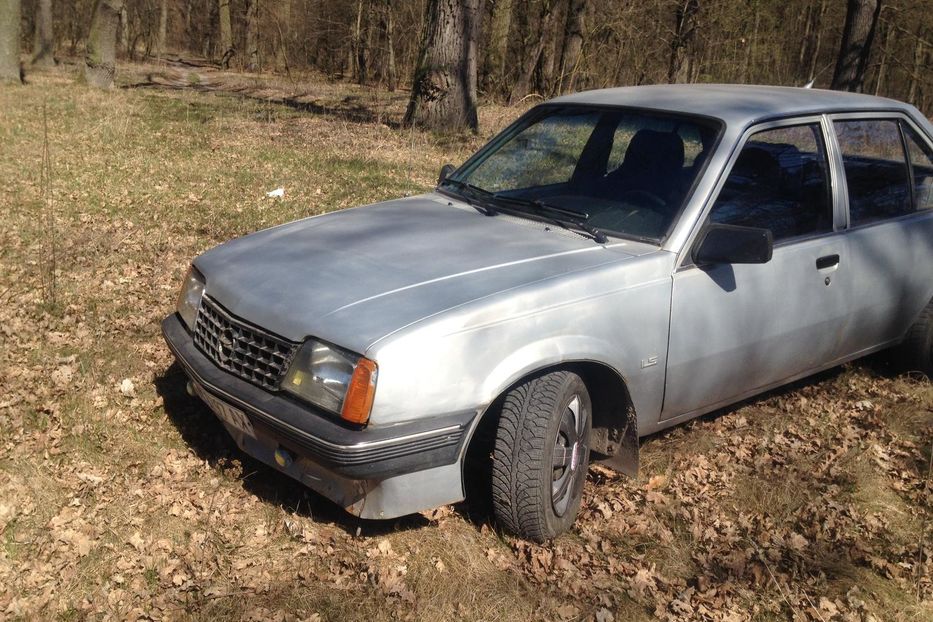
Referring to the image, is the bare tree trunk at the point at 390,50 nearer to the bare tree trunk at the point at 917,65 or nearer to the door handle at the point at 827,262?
the bare tree trunk at the point at 917,65

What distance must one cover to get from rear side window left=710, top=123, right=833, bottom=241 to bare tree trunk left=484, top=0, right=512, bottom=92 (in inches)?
681

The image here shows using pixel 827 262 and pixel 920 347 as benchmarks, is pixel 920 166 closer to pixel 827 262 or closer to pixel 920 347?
pixel 920 347

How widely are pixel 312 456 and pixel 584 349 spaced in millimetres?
1137

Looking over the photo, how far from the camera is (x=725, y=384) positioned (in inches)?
164

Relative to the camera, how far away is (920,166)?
201 inches

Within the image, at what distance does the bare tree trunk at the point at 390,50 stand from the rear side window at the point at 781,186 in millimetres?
20212

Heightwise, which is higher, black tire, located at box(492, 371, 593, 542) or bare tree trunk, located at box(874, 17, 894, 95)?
bare tree trunk, located at box(874, 17, 894, 95)

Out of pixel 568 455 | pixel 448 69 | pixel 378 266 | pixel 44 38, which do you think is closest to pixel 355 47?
pixel 44 38

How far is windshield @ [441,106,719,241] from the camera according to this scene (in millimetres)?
4012

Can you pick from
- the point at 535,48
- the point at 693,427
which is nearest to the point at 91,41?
the point at 535,48

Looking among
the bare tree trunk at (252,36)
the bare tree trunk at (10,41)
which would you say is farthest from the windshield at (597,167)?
the bare tree trunk at (252,36)

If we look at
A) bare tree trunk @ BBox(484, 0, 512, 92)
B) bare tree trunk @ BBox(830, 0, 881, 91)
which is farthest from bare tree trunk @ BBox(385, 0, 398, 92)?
bare tree trunk @ BBox(830, 0, 881, 91)

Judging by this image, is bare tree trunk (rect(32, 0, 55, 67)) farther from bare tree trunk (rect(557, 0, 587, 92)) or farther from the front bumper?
the front bumper

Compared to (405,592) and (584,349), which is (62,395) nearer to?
(405,592)
